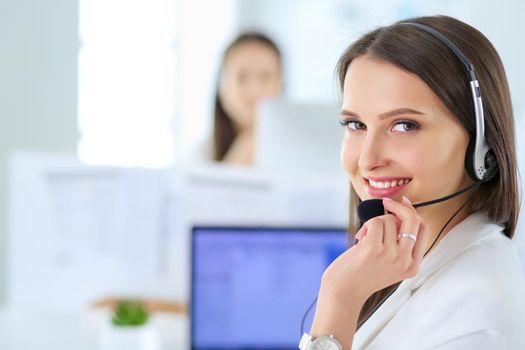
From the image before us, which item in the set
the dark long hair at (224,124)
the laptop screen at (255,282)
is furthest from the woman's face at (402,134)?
the dark long hair at (224,124)

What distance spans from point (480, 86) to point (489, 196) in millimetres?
162

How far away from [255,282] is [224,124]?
1.69 m

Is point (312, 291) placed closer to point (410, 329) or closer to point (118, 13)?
point (410, 329)

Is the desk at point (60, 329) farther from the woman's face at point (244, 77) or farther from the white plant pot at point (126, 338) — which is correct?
the woman's face at point (244, 77)

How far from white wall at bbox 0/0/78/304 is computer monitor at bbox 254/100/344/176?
2.12 m

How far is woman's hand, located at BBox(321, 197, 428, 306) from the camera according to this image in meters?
0.88

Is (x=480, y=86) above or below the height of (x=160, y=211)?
above

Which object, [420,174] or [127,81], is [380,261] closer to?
[420,174]

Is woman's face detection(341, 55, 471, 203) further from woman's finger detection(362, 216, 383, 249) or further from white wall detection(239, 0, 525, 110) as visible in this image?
white wall detection(239, 0, 525, 110)


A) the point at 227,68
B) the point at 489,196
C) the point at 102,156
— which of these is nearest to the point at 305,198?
the point at 489,196

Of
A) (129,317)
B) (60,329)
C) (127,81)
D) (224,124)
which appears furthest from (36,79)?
(129,317)

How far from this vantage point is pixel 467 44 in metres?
0.90

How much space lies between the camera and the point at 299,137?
2.25 metres

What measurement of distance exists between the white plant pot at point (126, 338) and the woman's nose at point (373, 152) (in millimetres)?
1189
